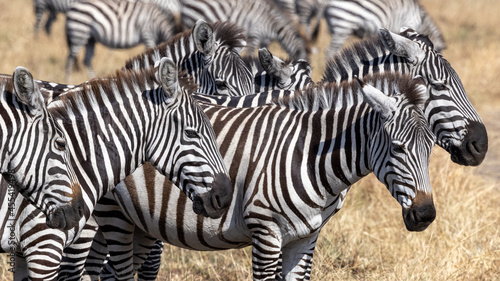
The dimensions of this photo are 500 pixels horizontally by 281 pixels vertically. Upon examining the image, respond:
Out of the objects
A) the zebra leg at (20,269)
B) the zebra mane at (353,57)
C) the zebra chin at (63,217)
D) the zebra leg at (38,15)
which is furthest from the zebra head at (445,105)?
the zebra leg at (38,15)

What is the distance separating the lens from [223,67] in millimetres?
6488

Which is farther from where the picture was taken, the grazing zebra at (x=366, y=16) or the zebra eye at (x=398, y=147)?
the grazing zebra at (x=366, y=16)

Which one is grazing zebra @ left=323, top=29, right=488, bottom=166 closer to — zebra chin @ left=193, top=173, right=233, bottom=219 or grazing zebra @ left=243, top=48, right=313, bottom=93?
grazing zebra @ left=243, top=48, right=313, bottom=93

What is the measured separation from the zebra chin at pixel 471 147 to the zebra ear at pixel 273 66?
1708 millimetres

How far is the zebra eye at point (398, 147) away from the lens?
159 inches

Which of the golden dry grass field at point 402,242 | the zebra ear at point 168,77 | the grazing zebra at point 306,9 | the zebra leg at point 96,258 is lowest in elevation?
the grazing zebra at point 306,9

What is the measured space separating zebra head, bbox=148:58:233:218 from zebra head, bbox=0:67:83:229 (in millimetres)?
561

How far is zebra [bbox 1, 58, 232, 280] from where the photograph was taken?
384 cm

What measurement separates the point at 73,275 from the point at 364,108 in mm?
2306

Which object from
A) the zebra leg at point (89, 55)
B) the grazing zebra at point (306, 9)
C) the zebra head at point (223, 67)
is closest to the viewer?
the zebra head at point (223, 67)

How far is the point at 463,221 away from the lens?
6.76 meters

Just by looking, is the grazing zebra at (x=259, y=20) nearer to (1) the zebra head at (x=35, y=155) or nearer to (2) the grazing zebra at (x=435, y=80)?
(2) the grazing zebra at (x=435, y=80)

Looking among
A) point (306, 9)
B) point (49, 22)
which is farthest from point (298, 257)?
point (306, 9)

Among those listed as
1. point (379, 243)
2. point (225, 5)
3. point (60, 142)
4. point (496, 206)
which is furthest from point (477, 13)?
point (60, 142)
